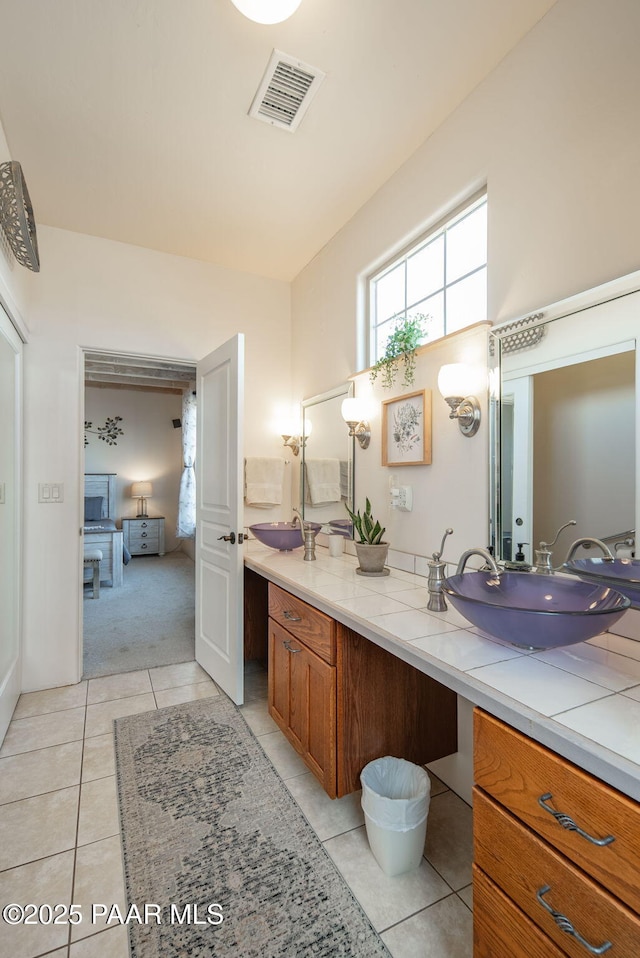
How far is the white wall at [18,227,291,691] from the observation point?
254 cm

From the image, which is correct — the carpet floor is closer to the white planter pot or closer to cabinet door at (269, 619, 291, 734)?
cabinet door at (269, 619, 291, 734)

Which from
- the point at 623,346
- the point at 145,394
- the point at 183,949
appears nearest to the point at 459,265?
the point at 623,346

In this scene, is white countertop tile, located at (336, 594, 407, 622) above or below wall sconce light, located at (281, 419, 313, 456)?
below

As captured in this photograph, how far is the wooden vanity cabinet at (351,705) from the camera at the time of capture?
59.3 inches

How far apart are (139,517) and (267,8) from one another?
6584 millimetres

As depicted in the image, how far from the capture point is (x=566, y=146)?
4.45 ft

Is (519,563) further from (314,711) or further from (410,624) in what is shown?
(314,711)

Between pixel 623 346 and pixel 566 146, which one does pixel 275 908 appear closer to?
pixel 623 346

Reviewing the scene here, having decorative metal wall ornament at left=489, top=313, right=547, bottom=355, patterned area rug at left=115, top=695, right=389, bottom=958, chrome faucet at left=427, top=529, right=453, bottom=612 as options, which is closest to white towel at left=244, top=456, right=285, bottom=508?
patterned area rug at left=115, top=695, right=389, bottom=958

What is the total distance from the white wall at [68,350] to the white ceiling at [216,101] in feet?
0.92

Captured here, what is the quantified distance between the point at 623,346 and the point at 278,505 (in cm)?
232

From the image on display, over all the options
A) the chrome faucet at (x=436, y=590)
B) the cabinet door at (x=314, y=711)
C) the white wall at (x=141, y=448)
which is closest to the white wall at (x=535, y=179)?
the chrome faucet at (x=436, y=590)

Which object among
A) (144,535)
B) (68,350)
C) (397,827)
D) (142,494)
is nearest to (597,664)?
(397,827)

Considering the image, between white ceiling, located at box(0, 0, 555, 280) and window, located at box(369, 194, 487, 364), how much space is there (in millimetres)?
428
